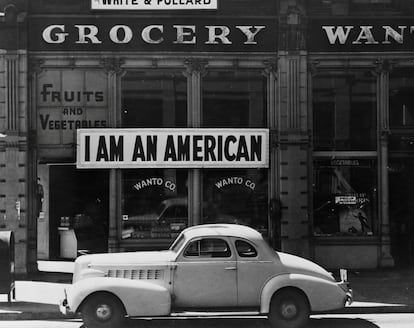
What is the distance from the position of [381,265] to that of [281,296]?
6.11m

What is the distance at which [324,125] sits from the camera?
14.7 m

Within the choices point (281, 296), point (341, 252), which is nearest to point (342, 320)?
point (281, 296)

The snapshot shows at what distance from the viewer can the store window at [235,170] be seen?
Result: 568 inches

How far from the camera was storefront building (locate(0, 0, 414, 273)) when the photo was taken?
1416cm

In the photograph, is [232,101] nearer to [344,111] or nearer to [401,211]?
[344,111]

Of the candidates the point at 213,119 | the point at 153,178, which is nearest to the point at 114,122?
the point at 153,178

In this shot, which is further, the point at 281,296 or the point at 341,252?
the point at 341,252

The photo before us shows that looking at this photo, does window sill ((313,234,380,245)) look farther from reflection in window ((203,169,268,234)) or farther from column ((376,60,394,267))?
reflection in window ((203,169,268,234))

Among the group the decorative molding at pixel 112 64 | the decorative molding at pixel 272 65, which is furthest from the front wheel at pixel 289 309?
the decorative molding at pixel 112 64

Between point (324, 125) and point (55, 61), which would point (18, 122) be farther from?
point (324, 125)

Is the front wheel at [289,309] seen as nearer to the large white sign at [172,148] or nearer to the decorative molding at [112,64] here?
the large white sign at [172,148]

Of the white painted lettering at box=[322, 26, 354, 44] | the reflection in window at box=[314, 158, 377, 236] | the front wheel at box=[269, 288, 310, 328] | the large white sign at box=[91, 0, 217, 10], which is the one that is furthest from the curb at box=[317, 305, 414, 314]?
the large white sign at box=[91, 0, 217, 10]

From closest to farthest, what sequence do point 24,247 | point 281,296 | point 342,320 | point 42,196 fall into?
1. point 281,296
2. point 342,320
3. point 24,247
4. point 42,196

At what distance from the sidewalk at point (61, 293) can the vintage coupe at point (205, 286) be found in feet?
4.63
